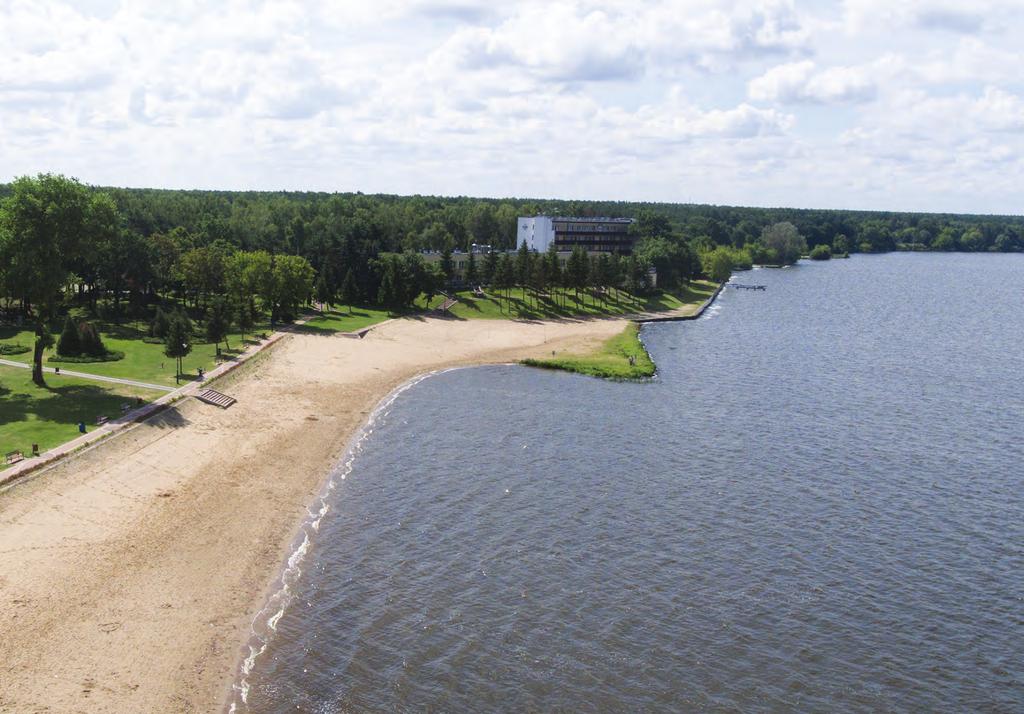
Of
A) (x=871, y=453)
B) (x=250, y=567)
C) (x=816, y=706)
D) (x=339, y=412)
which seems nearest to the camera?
(x=816, y=706)

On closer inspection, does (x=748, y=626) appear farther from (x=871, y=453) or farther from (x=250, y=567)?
(x=871, y=453)

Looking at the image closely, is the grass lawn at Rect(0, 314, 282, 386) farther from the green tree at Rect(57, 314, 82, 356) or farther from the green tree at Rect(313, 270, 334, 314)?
the green tree at Rect(313, 270, 334, 314)

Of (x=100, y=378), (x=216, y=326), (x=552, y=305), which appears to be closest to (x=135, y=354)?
(x=216, y=326)

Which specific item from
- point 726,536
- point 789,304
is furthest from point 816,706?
point 789,304

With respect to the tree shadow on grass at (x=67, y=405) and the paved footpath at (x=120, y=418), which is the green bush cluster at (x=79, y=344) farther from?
the tree shadow on grass at (x=67, y=405)

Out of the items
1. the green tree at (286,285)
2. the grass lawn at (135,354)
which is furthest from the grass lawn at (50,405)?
the green tree at (286,285)

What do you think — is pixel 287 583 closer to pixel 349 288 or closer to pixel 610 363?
pixel 610 363
